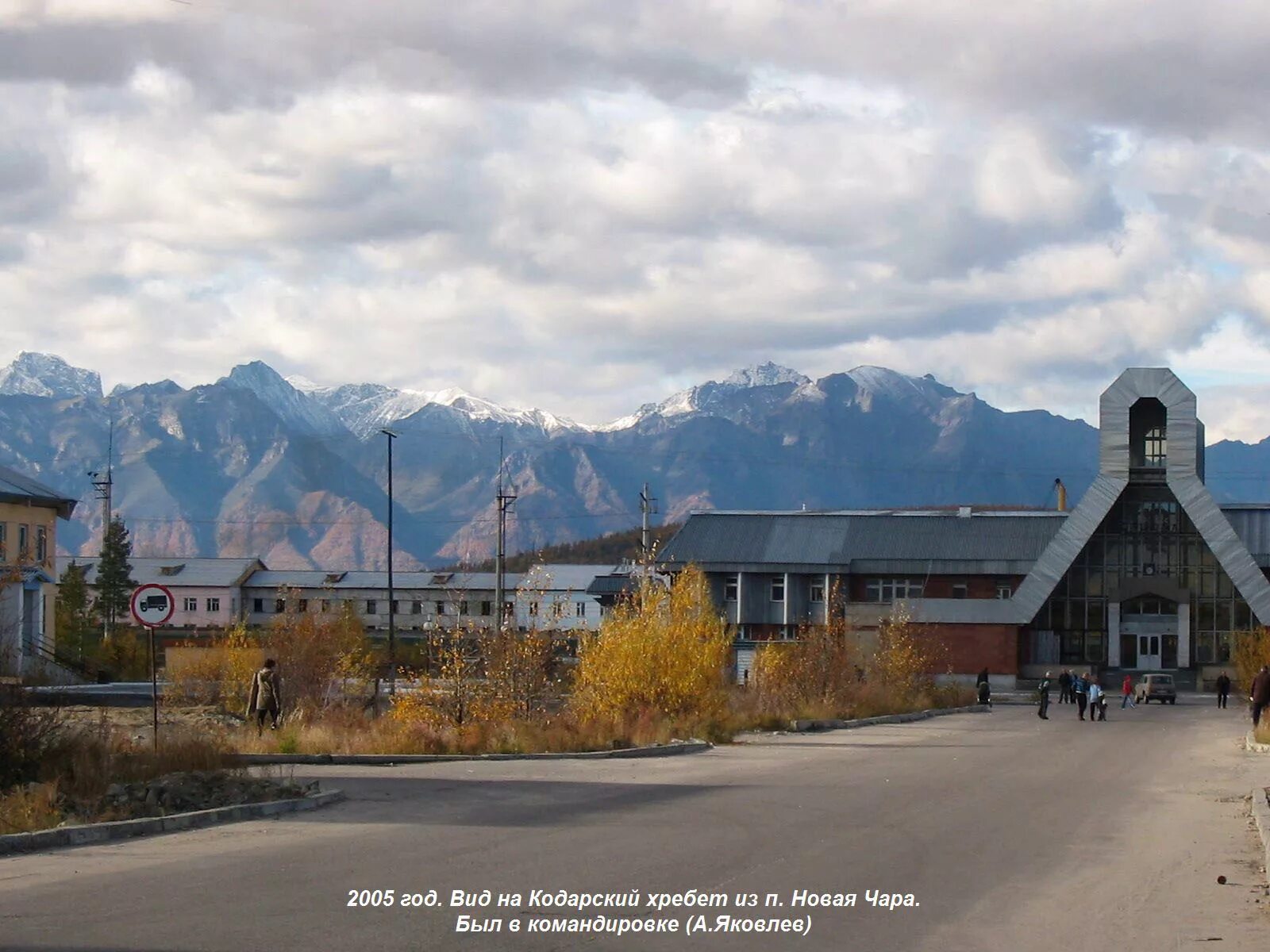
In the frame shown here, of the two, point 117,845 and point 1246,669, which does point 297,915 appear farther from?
point 1246,669

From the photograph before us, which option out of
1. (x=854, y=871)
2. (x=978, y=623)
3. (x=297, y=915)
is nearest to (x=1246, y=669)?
(x=978, y=623)

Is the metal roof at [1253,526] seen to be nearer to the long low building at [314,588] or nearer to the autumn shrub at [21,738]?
the long low building at [314,588]

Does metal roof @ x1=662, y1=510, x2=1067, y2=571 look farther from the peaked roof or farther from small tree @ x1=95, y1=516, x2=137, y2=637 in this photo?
small tree @ x1=95, y1=516, x2=137, y2=637

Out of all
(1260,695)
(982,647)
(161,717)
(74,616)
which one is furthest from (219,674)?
(982,647)

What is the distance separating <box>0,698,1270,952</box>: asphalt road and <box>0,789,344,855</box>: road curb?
0.35m

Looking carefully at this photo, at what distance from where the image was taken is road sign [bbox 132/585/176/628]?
824 inches

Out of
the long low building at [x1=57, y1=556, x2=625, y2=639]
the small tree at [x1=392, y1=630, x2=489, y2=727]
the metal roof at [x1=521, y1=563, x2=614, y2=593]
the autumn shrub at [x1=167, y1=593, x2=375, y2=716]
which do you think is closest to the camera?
the small tree at [x1=392, y1=630, x2=489, y2=727]

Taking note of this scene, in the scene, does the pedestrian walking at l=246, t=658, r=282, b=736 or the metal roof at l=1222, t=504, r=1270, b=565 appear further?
the metal roof at l=1222, t=504, r=1270, b=565

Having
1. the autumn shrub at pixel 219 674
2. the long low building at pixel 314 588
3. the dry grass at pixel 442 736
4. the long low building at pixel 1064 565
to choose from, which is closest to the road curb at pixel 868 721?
the dry grass at pixel 442 736

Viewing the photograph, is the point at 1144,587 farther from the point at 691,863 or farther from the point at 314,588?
the point at 691,863

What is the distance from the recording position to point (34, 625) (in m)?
60.4

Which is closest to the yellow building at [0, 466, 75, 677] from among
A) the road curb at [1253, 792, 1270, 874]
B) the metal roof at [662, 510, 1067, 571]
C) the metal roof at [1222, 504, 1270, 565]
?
the metal roof at [662, 510, 1067, 571]

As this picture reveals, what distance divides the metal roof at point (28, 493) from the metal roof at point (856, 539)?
33718 millimetres

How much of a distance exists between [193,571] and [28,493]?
7447cm
